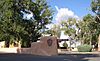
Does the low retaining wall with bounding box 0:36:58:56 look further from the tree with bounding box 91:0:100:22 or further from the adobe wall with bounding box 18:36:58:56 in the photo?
the tree with bounding box 91:0:100:22

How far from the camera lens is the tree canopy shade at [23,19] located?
45.2 meters

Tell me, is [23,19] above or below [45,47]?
above

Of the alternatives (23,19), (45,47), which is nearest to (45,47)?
(45,47)

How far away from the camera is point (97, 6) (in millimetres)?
57812

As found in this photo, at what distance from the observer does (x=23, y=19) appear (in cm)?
4741

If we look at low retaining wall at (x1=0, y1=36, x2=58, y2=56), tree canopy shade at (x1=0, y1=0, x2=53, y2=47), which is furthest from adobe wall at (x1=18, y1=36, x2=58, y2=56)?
tree canopy shade at (x1=0, y1=0, x2=53, y2=47)

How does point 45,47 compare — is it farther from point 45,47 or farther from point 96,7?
point 96,7

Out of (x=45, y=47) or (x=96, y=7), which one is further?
(x=96, y=7)

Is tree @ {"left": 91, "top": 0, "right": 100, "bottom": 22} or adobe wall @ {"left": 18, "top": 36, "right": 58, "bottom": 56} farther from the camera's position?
tree @ {"left": 91, "top": 0, "right": 100, "bottom": 22}

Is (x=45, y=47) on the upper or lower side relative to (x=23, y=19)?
lower

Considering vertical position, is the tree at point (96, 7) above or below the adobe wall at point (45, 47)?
above

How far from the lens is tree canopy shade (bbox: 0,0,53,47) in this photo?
148ft

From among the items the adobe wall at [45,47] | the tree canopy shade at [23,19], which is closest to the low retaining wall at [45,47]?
the adobe wall at [45,47]

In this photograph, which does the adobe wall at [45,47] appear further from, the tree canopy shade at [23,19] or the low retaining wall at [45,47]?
the tree canopy shade at [23,19]
